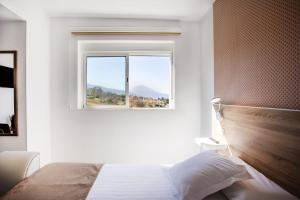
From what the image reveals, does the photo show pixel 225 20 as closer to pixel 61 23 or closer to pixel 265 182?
pixel 265 182

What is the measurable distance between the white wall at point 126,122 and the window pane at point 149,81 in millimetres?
210

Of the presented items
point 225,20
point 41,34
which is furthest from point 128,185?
point 41,34

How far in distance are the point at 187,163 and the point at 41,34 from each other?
2413mm

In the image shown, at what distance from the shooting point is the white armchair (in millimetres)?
1851

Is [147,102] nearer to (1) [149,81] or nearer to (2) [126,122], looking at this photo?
(1) [149,81]

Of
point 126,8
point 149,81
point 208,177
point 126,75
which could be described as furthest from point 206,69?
point 208,177

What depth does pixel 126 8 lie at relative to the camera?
→ 9.00 feet

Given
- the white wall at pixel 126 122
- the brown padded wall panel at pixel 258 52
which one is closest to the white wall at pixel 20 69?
the white wall at pixel 126 122

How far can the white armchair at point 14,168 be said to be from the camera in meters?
1.85

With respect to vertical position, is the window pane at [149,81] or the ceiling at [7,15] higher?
the ceiling at [7,15]

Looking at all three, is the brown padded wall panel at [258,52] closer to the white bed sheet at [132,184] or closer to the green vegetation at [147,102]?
the white bed sheet at [132,184]

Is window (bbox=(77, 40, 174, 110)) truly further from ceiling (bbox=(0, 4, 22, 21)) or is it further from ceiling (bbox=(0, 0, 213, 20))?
ceiling (bbox=(0, 4, 22, 21))

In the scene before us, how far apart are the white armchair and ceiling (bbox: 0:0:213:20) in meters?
1.60

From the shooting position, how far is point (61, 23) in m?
3.04
